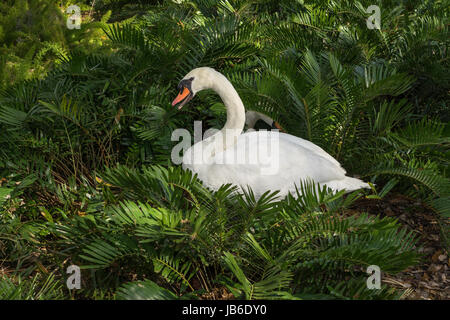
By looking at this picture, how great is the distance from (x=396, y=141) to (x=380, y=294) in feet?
5.78

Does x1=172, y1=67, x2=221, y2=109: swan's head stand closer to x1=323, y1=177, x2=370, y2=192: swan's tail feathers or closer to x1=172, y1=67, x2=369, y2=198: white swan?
x1=172, y1=67, x2=369, y2=198: white swan

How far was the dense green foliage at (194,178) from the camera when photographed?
272 cm

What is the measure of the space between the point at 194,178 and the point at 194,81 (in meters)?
0.96

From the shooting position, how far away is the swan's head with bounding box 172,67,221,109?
360cm

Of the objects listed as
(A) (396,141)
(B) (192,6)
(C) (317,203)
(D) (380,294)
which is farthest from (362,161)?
(B) (192,6)

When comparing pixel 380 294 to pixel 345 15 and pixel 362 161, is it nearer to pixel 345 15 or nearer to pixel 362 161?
pixel 362 161

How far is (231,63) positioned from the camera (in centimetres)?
498

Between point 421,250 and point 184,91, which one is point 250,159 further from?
point 421,250

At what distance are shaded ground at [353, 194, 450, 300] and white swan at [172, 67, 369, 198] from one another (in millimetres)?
636

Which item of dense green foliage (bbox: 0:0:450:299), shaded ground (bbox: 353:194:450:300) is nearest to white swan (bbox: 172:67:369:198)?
dense green foliage (bbox: 0:0:450:299)

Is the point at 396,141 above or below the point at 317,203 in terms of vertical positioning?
above

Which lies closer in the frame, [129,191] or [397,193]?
[129,191]

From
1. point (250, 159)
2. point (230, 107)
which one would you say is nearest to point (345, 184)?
point (250, 159)

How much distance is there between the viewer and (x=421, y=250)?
3.68 m
